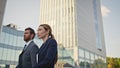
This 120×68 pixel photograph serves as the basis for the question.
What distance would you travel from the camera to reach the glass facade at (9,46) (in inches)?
954

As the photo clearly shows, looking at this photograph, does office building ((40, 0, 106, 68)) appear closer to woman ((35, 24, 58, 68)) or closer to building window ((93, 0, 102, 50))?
building window ((93, 0, 102, 50))

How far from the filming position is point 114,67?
41.7 meters

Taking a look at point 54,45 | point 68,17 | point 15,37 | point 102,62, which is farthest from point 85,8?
point 54,45

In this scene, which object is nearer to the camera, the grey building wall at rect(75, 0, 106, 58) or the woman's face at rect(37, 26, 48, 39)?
the woman's face at rect(37, 26, 48, 39)

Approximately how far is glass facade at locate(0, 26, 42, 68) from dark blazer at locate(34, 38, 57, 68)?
2394 centimetres

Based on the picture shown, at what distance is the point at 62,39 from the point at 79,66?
26.7 ft

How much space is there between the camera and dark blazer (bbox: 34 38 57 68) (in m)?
1.45

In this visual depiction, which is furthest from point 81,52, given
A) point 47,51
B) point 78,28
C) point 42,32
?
point 47,51

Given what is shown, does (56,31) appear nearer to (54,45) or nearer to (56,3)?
(56,3)

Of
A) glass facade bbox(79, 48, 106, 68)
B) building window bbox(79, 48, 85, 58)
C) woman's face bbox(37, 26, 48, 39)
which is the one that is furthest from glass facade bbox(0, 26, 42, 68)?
woman's face bbox(37, 26, 48, 39)

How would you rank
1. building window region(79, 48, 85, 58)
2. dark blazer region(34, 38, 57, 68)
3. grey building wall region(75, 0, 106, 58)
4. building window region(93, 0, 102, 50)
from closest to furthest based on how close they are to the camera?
1. dark blazer region(34, 38, 57, 68)
2. building window region(79, 48, 85, 58)
3. grey building wall region(75, 0, 106, 58)
4. building window region(93, 0, 102, 50)

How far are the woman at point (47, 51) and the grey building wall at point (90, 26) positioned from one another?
3215 cm

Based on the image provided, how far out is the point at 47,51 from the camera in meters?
1.54

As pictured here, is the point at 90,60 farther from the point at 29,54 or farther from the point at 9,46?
the point at 29,54
